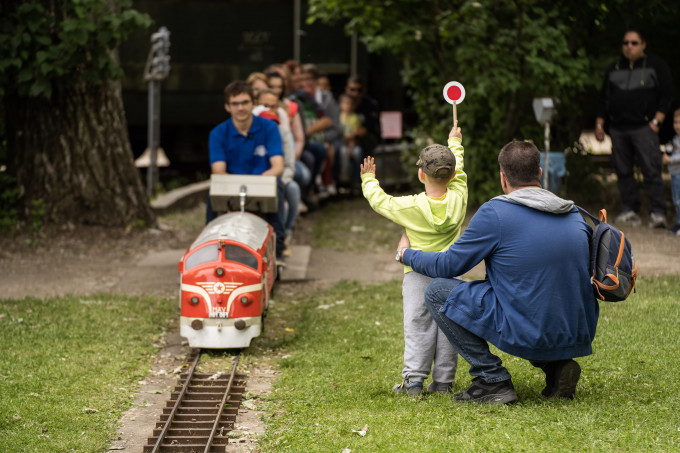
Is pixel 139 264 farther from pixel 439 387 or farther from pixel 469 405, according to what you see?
pixel 469 405

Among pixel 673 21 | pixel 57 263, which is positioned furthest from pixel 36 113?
pixel 673 21

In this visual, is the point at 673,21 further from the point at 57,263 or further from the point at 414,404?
the point at 414,404

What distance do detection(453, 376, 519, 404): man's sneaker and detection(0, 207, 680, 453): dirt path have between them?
6.55ft

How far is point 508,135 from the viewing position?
1343cm

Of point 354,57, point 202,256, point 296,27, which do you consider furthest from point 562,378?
point 296,27

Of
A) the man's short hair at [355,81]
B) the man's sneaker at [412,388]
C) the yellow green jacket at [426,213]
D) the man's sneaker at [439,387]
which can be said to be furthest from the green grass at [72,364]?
the man's short hair at [355,81]

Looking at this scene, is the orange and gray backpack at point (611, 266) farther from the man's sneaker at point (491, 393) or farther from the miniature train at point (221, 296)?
the miniature train at point (221, 296)

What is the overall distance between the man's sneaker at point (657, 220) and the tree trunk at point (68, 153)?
244 inches

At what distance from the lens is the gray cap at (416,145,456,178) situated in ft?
18.7

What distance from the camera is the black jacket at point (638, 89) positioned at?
1188 cm

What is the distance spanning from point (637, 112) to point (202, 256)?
648 cm

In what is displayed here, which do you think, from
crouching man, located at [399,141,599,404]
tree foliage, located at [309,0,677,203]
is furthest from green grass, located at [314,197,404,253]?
crouching man, located at [399,141,599,404]

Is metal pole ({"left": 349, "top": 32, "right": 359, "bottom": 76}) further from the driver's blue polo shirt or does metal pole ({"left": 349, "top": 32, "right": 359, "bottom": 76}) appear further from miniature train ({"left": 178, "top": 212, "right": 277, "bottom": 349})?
miniature train ({"left": 178, "top": 212, "right": 277, "bottom": 349})

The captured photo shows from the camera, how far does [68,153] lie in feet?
39.5
